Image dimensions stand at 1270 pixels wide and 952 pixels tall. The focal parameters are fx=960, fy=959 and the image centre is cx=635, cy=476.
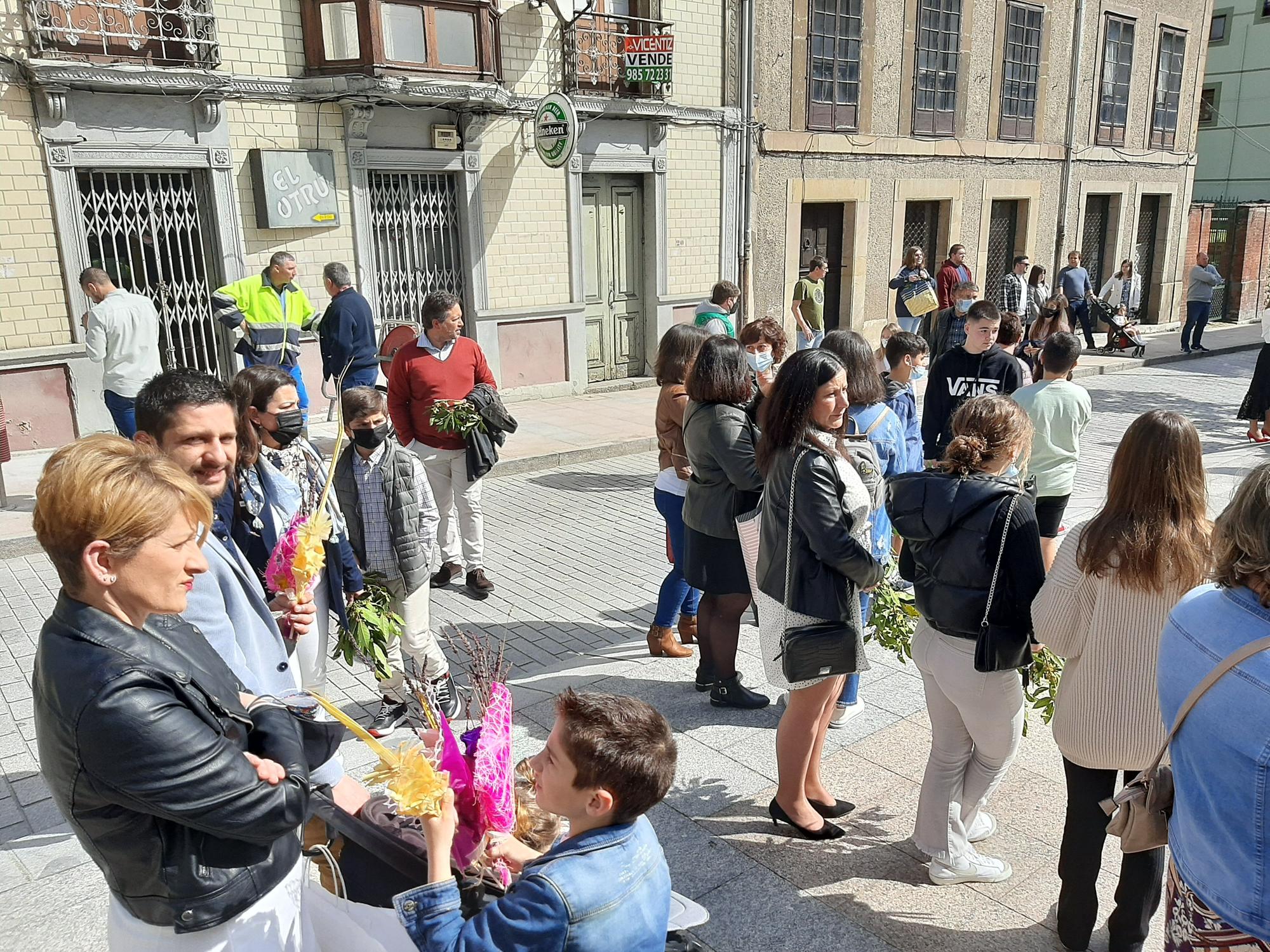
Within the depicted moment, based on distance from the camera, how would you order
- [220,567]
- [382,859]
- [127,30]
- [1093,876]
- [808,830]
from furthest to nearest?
1. [127,30]
2. [808,830]
3. [1093,876]
4. [220,567]
5. [382,859]

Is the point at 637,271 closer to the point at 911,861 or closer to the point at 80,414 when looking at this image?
the point at 80,414

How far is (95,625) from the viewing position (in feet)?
5.56

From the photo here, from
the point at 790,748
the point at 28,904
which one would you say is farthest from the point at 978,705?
the point at 28,904

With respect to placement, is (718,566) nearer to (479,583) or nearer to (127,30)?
(479,583)

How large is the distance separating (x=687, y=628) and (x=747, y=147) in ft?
35.8

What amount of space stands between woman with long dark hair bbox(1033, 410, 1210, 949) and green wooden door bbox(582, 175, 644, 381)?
36.3ft

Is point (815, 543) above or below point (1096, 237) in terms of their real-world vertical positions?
below

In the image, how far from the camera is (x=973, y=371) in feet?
20.4

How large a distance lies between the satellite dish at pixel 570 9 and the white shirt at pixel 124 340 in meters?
6.69

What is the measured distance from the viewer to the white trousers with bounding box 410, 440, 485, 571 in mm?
6414

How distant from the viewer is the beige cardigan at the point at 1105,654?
2.79m

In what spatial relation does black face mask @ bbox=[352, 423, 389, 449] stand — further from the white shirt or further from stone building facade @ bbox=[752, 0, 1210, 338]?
stone building facade @ bbox=[752, 0, 1210, 338]

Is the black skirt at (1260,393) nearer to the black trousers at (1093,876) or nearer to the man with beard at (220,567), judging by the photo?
the black trousers at (1093,876)

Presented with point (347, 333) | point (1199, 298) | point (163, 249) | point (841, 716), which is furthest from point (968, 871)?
point (1199, 298)
